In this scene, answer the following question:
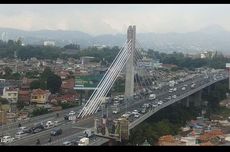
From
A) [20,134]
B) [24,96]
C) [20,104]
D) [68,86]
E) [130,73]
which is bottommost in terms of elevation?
[20,134]

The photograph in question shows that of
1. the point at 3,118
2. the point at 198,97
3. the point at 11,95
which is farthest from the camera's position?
the point at 198,97

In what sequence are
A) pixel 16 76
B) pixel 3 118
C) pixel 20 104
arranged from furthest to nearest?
pixel 16 76, pixel 20 104, pixel 3 118

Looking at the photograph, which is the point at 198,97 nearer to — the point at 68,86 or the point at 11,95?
the point at 68,86

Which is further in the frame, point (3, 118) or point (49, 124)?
point (3, 118)

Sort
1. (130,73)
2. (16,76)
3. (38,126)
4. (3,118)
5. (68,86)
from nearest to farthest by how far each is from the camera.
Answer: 1. (38,126)
2. (3,118)
3. (130,73)
4. (68,86)
5. (16,76)

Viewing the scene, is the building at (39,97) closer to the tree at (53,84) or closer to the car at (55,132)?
the tree at (53,84)

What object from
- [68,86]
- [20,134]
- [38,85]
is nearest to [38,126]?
[20,134]

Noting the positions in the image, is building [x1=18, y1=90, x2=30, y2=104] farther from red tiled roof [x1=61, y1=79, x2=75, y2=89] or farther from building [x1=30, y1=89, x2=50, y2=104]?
red tiled roof [x1=61, y1=79, x2=75, y2=89]

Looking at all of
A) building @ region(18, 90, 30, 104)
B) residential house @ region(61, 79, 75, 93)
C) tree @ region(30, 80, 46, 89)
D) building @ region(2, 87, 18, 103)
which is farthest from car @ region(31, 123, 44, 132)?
residential house @ region(61, 79, 75, 93)

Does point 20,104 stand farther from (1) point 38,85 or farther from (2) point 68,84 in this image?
(2) point 68,84

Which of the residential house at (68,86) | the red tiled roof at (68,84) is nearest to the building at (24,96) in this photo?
the residential house at (68,86)

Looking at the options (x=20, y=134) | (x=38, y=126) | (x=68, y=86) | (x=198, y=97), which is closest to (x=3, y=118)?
(x=38, y=126)

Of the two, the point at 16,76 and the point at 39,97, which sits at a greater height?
the point at 16,76
